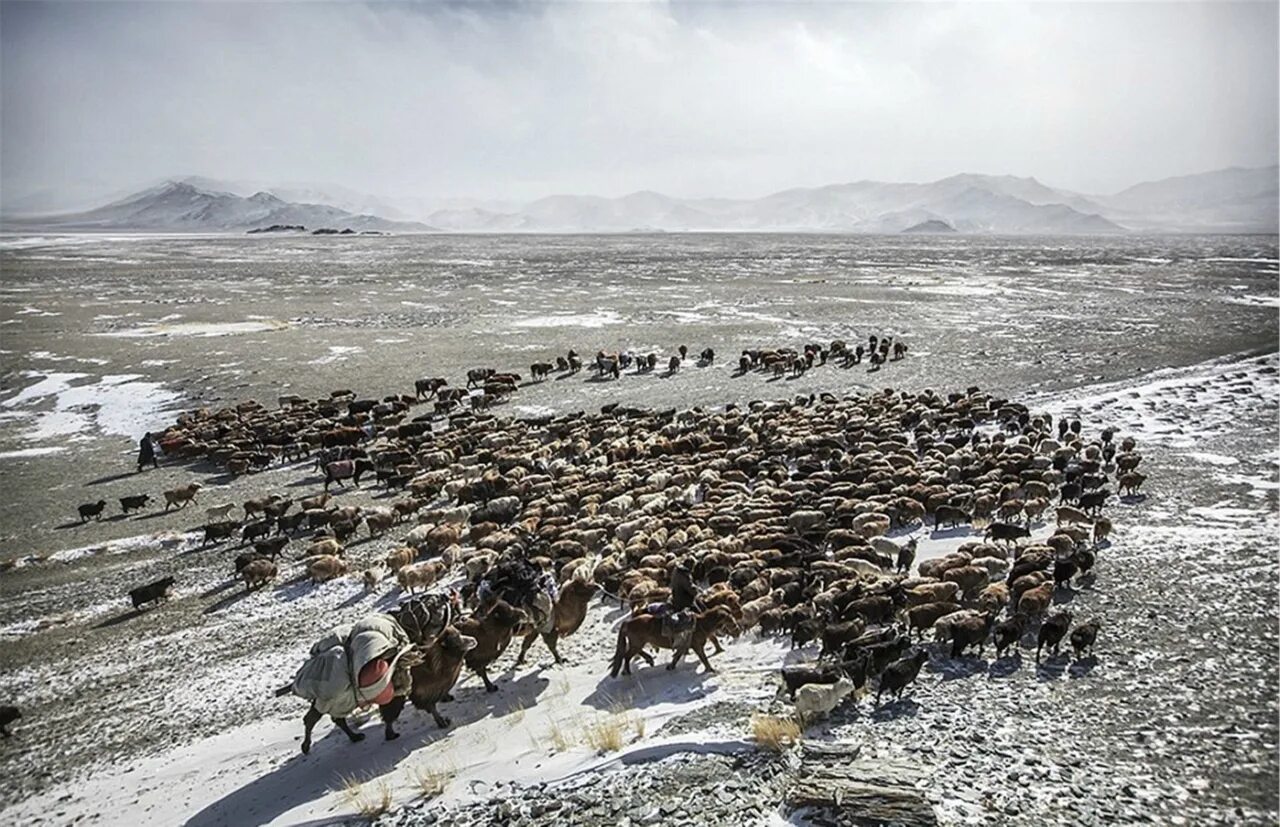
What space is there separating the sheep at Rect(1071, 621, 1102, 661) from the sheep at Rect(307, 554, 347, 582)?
1218 centimetres

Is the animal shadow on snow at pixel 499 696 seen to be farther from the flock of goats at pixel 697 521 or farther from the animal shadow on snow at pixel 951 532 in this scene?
the animal shadow on snow at pixel 951 532

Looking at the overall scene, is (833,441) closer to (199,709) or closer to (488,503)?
(488,503)

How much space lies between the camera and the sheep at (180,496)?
19406mm

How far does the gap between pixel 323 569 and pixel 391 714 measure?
6702mm

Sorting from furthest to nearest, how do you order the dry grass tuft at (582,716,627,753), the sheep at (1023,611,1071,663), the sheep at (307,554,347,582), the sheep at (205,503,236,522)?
the sheep at (205,503,236,522)
the sheep at (307,554,347,582)
the sheep at (1023,611,1071,663)
the dry grass tuft at (582,716,627,753)

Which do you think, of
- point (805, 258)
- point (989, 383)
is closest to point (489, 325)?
point (989, 383)

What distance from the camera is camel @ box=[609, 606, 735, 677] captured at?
938 centimetres

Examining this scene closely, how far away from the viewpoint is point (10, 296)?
200 ft

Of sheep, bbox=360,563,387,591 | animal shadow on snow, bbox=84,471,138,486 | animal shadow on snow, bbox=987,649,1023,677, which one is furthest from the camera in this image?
animal shadow on snow, bbox=84,471,138,486

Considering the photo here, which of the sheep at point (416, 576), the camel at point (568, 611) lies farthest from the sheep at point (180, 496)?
the camel at point (568, 611)

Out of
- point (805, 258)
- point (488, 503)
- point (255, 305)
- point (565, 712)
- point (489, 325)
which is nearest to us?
point (565, 712)

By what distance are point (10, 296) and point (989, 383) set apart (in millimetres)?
71619

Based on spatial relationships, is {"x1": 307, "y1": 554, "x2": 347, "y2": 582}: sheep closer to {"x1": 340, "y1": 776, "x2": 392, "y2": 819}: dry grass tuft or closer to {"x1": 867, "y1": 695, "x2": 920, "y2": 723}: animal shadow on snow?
{"x1": 340, "y1": 776, "x2": 392, "y2": 819}: dry grass tuft

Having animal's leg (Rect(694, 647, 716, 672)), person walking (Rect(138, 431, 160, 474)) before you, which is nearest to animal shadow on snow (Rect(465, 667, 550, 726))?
animal's leg (Rect(694, 647, 716, 672))
